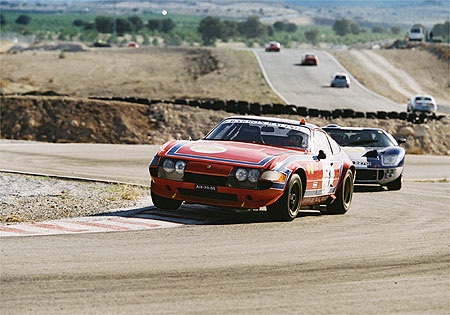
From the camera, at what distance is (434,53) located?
90312 mm

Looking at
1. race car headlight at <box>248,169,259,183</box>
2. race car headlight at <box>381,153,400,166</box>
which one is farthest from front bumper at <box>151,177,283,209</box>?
race car headlight at <box>381,153,400,166</box>

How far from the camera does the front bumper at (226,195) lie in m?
11.2

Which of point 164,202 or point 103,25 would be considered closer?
point 164,202

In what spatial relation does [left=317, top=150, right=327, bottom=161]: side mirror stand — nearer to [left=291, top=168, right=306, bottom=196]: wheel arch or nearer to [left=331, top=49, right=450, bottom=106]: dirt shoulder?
[left=291, top=168, right=306, bottom=196]: wheel arch

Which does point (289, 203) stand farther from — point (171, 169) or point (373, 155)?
point (373, 155)

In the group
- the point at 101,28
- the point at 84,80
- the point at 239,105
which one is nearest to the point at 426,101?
the point at 239,105

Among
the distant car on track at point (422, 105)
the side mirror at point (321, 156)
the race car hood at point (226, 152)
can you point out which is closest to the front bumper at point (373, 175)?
the side mirror at point (321, 156)

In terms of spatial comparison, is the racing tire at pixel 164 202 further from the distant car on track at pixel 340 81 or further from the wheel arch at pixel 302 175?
the distant car on track at pixel 340 81

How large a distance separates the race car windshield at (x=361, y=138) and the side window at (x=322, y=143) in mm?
5646

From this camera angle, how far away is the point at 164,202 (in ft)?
39.4

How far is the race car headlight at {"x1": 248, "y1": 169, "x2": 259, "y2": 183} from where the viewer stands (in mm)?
11141

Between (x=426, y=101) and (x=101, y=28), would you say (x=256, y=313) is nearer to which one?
(x=426, y=101)

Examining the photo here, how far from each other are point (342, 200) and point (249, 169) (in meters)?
2.88

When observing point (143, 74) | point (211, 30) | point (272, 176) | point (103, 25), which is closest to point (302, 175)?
point (272, 176)
